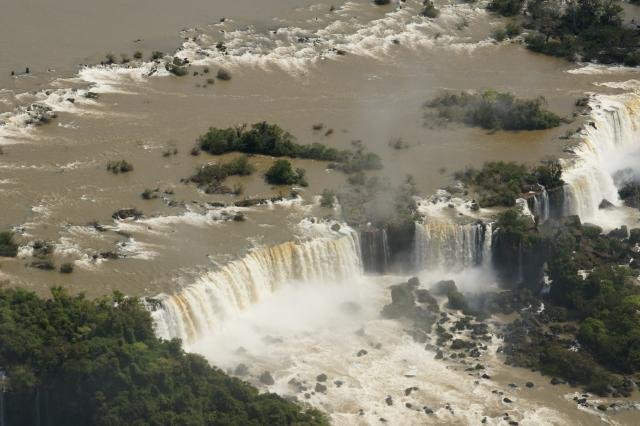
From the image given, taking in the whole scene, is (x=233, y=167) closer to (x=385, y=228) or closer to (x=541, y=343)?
(x=385, y=228)

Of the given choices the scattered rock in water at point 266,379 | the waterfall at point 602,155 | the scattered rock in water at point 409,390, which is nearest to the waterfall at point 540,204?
the waterfall at point 602,155

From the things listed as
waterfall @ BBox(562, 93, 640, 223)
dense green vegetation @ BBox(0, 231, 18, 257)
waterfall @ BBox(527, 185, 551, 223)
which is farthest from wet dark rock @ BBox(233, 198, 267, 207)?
waterfall @ BBox(562, 93, 640, 223)

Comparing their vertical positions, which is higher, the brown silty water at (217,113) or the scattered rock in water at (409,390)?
the brown silty water at (217,113)

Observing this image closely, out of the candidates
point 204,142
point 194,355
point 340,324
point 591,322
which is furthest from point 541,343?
point 204,142

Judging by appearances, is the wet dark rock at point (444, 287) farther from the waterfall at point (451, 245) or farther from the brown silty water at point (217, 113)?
the brown silty water at point (217, 113)

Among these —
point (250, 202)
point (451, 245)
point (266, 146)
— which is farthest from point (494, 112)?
point (250, 202)

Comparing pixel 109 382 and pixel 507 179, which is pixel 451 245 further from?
pixel 109 382
